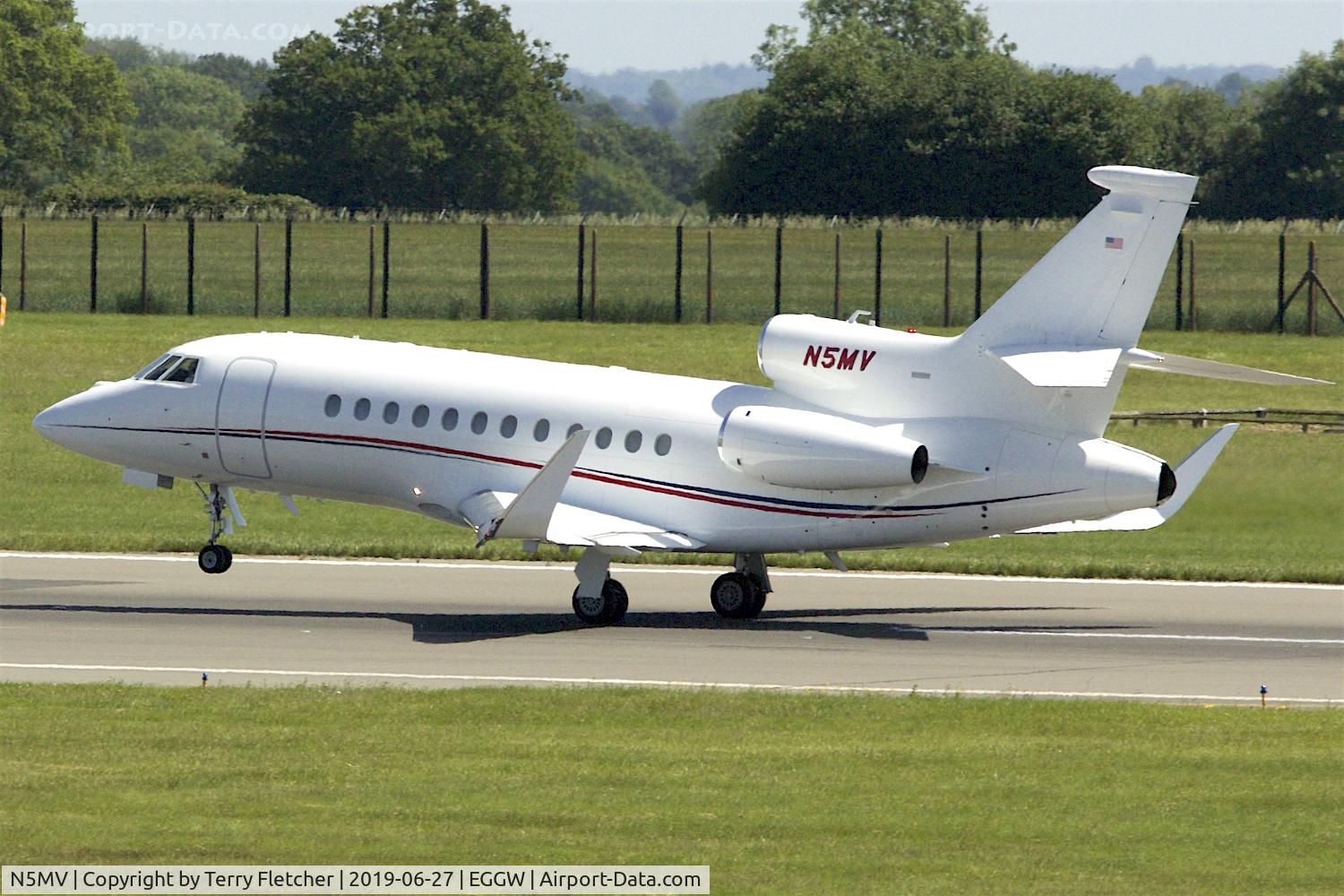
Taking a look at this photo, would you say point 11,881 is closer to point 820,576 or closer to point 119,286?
point 820,576

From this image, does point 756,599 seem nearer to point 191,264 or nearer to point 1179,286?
point 191,264

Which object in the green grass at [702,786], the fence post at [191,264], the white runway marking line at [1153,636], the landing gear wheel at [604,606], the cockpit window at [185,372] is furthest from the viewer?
the fence post at [191,264]

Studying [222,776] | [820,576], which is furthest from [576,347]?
[222,776]

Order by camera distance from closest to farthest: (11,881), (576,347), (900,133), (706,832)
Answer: (11,881), (706,832), (576,347), (900,133)

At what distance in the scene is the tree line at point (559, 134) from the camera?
6388 cm

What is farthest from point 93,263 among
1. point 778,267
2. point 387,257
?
point 778,267

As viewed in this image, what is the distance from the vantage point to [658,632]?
27.4 metres

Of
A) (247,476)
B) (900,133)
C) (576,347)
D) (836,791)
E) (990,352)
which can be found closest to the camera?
(836,791)

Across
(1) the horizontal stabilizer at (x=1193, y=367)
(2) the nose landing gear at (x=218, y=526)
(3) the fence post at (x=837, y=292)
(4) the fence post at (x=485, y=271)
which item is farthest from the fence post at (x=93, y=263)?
(1) the horizontal stabilizer at (x=1193, y=367)

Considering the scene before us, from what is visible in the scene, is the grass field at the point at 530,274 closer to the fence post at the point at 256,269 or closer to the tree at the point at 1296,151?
the fence post at the point at 256,269

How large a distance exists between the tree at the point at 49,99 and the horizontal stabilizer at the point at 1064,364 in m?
54.6

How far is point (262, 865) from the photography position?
47.6 feet

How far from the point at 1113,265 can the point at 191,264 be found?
41704mm

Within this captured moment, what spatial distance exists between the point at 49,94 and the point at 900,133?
113ft
